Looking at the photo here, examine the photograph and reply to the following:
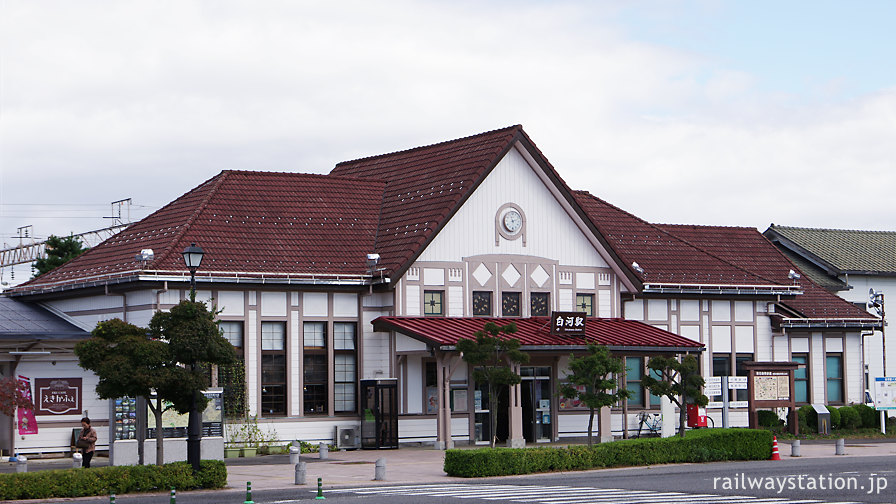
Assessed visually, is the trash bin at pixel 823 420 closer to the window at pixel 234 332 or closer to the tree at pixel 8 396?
the window at pixel 234 332

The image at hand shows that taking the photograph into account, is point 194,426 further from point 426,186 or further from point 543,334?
point 426,186

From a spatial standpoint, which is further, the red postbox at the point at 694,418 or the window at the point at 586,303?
the red postbox at the point at 694,418

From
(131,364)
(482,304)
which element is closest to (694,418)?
(482,304)

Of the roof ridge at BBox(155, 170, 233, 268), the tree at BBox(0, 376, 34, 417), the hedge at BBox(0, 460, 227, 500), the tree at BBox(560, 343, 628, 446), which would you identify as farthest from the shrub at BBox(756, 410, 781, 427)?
the tree at BBox(0, 376, 34, 417)

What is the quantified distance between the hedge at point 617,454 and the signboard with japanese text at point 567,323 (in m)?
5.20

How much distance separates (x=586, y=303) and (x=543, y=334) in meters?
4.55

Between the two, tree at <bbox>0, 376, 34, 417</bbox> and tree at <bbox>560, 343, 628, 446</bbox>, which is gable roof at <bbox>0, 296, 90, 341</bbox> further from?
tree at <bbox>560, 343, 628, 446</bbox>

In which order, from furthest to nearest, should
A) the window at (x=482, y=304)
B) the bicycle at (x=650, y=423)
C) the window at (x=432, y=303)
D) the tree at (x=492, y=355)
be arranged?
the bicycle at (x=650, y=423) < the window at (x=482, y=304) < the window at (x=432, y=303) < the tree at (x=492, y=355)

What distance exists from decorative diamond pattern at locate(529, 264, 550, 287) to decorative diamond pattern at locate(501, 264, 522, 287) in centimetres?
50

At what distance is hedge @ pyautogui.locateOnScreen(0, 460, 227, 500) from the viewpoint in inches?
909

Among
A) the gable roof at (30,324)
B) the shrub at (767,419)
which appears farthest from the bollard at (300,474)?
the shrub at (767,419)

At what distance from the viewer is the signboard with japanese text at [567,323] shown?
36812mm

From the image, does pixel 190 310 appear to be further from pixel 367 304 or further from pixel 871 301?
pixel 871 301

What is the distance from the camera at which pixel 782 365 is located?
139ft
